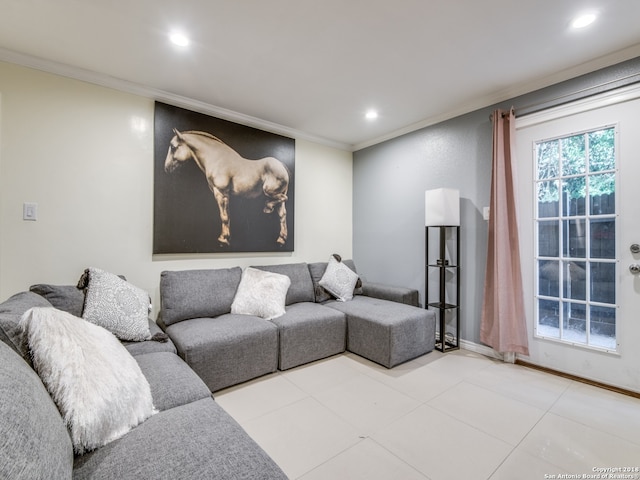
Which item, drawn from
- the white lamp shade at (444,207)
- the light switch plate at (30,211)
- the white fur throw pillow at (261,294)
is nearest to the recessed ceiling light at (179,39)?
the light switch plate at (30,211)

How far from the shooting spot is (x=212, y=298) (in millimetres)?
2652

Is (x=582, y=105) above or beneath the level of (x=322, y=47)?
beneath

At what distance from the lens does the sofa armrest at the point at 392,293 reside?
3154 mm

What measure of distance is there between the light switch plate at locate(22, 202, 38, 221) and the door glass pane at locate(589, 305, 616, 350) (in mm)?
4256

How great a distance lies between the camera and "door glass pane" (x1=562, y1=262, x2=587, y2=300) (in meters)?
2.30

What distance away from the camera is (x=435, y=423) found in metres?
1.77

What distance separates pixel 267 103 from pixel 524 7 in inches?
80.8

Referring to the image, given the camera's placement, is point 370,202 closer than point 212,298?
No

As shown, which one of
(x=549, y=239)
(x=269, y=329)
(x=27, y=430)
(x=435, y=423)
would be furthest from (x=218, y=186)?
(x=549, y=239)

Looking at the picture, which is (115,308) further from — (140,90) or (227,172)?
(140,90)

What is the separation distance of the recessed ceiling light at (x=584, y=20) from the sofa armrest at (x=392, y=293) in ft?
7.88

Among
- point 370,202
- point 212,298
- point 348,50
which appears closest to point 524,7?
point 348,50

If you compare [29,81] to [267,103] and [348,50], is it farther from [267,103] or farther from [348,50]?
[348,50]

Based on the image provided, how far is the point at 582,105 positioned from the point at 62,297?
4055 mm
